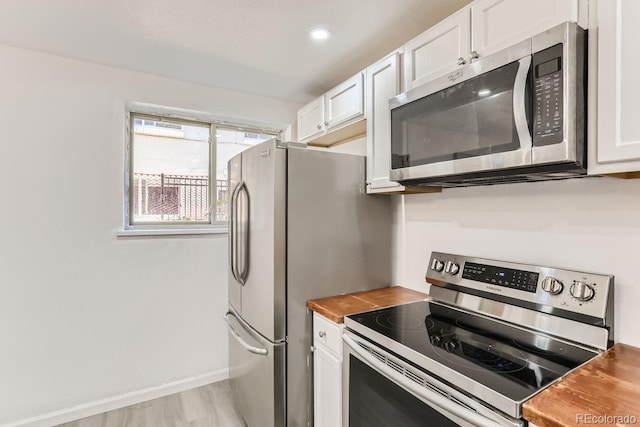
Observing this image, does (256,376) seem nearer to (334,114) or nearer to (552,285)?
(552,285)

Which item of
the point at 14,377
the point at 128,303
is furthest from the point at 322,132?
the point at 14,377

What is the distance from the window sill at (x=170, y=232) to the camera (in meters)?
2.30

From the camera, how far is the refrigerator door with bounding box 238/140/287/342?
166 centimetres

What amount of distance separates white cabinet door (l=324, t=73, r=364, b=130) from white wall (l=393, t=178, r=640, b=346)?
653mm

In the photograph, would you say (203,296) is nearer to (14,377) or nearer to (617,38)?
(14,377)

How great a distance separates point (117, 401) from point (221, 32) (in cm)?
257

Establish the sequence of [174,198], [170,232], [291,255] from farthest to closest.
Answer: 1. [174,198]
2. [170,232]
3. [291,255]

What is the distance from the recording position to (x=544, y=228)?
4.54 feet

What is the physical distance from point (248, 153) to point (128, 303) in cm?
146

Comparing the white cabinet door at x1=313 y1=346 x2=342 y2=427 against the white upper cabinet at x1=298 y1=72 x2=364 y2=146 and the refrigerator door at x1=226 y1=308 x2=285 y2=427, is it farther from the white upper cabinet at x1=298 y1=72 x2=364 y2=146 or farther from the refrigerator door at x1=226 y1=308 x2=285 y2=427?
the white upper cabinet at x1=298 y1=72 x2=364 y2=146

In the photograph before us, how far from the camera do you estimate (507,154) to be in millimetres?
1128

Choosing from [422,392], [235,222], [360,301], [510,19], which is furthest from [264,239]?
[510,19]

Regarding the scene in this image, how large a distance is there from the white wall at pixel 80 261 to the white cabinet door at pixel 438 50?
1.69 metres

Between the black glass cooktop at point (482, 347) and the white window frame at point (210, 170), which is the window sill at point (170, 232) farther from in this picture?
the black glass cooktop at point (482, 347)
